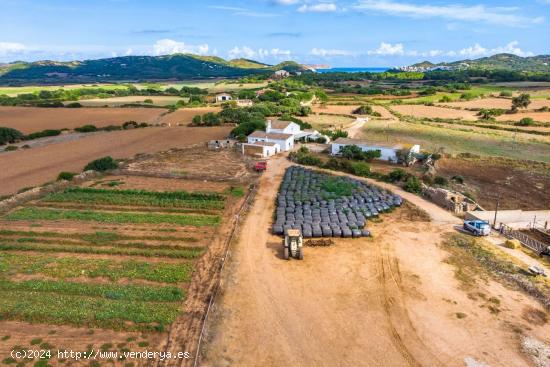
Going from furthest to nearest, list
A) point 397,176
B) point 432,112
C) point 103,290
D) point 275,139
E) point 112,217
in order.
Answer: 1. point 432,112
2. point 275,139
3. point 397,176
4. point 112,217
5. point 103,290

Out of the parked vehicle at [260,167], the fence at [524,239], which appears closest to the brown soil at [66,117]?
the parked vehicle at [260,167]

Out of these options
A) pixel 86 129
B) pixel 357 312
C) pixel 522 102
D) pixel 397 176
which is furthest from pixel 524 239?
pixel 522 102

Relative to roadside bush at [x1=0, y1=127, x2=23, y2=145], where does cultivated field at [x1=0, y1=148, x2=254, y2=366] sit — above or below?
A: below

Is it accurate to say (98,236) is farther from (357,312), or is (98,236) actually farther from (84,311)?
(357,312)

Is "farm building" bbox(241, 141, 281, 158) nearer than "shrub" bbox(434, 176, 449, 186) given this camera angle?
No

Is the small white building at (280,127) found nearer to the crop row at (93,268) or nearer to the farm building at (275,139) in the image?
the farm building at (275,139)

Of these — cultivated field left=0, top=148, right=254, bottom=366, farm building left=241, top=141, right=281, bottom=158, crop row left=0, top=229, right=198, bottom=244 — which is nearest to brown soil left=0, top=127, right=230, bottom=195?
cultivated field left=0, top=148, right=254, bottom=366

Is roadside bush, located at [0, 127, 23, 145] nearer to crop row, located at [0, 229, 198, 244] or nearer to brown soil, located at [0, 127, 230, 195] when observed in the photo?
brown soil, located at [0, 127, 230, 195]
